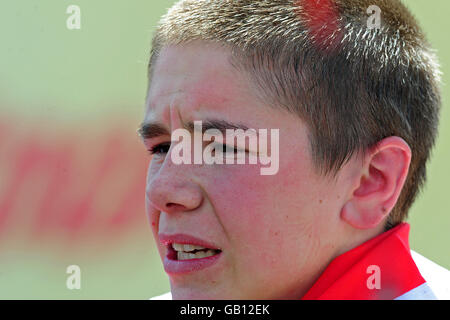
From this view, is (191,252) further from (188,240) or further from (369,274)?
(369,274)

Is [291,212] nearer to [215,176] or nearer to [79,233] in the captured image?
[215,176]

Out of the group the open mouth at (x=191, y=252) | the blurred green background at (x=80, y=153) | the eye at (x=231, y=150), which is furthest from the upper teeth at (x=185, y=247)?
the blurred green background at (x=80, y=153)

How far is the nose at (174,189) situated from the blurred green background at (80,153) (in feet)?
2.83

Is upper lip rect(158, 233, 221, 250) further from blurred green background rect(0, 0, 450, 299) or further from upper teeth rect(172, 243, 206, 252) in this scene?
blurred green background rect(0, 0, 450, 299)

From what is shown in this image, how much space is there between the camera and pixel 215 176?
100 cm

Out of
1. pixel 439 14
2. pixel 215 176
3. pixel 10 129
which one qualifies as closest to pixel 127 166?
pixel 10 129

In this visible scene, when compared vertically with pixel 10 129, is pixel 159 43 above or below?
below

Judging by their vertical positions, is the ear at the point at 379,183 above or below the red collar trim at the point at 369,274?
above

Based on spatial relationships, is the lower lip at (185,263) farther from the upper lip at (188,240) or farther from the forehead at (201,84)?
the forehead at (201,84)

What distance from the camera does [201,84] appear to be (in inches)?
40.2

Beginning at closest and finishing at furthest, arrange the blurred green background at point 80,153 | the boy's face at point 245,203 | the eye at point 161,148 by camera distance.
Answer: the boy's face at point 245,203
the eye at point 161,148
the blurred green background at point 80,153

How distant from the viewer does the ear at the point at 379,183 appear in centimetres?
104

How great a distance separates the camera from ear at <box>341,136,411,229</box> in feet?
3.41
